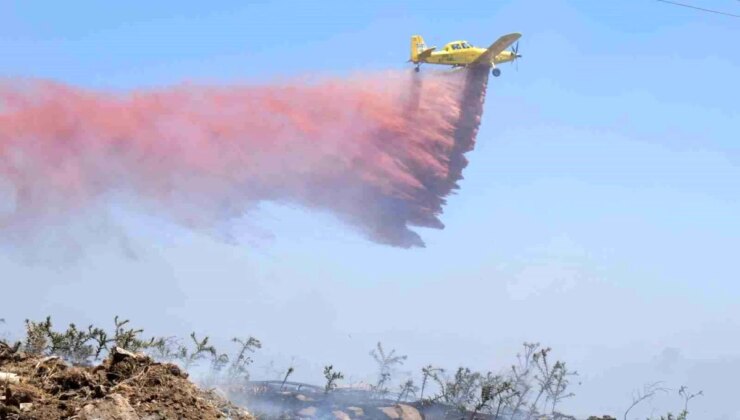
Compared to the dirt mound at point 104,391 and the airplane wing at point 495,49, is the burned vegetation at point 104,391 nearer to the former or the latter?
the dirt mound at point 104,391

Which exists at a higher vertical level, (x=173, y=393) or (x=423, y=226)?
(x=423, y=226)

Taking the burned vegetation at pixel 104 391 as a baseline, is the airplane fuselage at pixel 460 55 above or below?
above

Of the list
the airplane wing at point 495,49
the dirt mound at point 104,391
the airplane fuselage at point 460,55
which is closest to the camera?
the dirt mound at point 104,391

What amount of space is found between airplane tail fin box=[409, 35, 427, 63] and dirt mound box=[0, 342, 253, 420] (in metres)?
36.8

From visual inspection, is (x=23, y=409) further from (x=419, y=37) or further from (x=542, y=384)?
(x=542, y=384)

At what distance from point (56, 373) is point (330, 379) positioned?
32406 millimetres

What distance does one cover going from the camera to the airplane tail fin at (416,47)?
45.8 m

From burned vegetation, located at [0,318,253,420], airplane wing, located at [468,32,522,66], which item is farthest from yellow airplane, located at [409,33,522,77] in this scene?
burned vegetation, located at [0,318,253,420]

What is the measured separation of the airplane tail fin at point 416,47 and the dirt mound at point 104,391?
36.8m

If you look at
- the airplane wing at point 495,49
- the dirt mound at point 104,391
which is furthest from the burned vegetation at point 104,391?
the airplane wing at point 495,49

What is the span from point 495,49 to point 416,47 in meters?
5.55

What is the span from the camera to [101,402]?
9.78 m

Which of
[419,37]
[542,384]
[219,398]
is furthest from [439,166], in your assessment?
[219,398]

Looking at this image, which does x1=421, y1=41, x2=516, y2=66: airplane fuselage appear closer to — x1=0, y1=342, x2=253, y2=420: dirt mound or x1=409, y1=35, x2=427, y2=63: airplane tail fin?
x1=409, y1=35, x2=427, y2=63: airplane tail fin
